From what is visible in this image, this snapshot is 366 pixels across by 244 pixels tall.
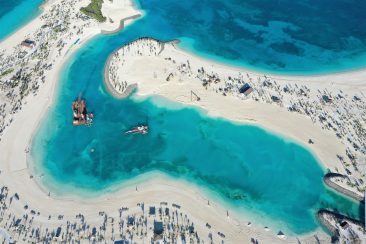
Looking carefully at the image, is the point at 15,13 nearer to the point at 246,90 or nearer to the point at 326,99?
the point at 246,90

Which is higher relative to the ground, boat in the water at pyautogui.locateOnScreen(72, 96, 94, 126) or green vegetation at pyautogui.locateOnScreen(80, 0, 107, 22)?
green vegetation at pyautogui.locateOnScreen(80, 0, 107, 22)

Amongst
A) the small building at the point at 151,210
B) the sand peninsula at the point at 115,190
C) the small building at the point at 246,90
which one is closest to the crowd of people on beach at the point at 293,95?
the small building at the point at 246,90

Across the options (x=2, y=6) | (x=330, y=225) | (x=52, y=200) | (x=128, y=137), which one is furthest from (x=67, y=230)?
(x=2, y=6)

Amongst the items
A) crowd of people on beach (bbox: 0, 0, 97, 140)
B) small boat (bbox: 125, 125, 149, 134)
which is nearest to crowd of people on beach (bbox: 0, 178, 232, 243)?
small boat (bbox: 125, 125, 149, 134)

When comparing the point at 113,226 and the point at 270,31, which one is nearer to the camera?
the point at 113,226

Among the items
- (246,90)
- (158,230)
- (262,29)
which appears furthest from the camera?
(262,29)

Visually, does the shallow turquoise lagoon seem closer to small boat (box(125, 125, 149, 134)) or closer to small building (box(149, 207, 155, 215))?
small boat (box(125, 125, 149, 134))

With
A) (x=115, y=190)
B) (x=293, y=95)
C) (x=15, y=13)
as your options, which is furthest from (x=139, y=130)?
(x=15, y=13)
